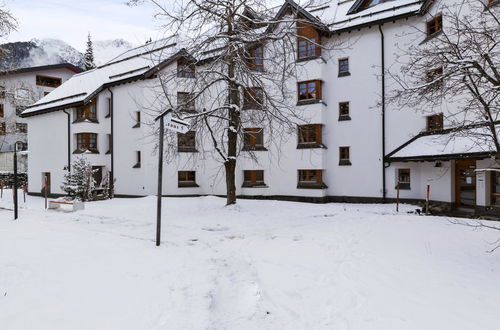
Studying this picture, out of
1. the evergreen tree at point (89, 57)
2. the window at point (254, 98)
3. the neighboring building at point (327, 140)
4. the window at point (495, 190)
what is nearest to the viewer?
the window at point (254, 98)

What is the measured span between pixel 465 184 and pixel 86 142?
2519cm

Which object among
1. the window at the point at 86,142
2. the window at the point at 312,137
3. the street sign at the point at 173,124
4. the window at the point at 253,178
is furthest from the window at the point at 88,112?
the street sign at the point at 173,124

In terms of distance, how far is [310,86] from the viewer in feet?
63.2

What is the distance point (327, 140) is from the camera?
19.3 metres

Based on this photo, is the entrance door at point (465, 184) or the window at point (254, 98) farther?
the entrance door at point (465, 184)

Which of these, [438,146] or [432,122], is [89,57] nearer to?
[432,122]

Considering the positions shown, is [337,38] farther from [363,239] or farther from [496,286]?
[496,286]

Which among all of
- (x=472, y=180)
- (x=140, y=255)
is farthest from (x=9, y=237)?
(x=472, y=180)

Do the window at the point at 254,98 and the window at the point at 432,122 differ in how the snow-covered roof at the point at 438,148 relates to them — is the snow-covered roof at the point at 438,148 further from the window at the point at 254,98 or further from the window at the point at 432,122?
the window at the point at 254,98

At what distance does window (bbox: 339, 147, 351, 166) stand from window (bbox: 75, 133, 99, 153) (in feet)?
59.7

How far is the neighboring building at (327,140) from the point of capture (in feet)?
52.7

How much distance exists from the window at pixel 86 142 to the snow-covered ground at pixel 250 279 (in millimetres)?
15428

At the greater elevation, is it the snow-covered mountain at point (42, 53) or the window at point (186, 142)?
the snow-covered mountain at point (42, 53)

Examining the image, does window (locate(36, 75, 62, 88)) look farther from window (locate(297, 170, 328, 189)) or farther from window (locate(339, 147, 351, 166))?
window (locate(339, 147, 351, 166))
